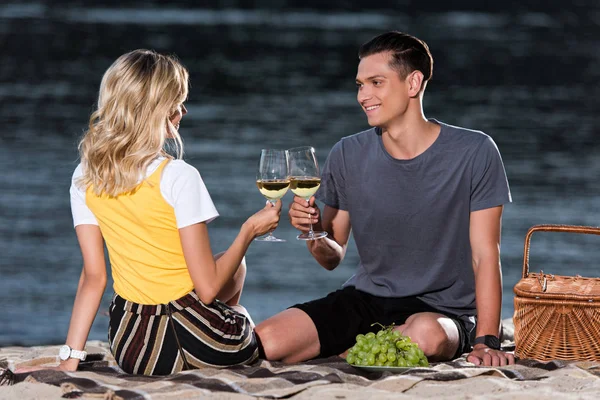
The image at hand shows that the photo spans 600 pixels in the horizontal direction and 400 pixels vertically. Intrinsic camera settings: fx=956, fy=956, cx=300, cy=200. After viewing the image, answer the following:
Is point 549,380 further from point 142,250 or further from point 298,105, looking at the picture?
point 298,105

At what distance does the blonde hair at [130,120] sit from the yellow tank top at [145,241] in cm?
5

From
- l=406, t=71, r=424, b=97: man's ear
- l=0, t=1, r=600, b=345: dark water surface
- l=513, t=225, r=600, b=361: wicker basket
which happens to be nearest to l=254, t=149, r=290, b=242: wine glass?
l=406, t=71, r=424, b=97: man's ear

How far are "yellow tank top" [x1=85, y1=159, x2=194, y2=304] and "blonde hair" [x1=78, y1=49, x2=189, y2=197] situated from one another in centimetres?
5

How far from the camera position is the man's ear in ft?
14.3

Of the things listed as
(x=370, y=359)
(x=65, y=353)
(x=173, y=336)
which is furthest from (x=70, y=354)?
(x=370, y=359)

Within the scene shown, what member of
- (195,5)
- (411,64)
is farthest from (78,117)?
(195,5)

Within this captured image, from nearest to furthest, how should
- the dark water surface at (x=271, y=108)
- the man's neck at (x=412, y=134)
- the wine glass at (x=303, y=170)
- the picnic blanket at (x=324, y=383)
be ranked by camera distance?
the picnic blanket at (x=324, y=383) < the wine glass at (x=303, y=170) < the man's neck at (x=412, y=134) < the dark water surface at (x=271, y=108)

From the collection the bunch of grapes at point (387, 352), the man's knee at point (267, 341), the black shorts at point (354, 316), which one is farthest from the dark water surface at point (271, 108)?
the bunch of grapes at point (387, 352)

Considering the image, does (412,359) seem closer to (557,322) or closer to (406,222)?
(557,322)

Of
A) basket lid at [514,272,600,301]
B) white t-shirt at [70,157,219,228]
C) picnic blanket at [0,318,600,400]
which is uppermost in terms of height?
white t-shirt at [70,157,219,228]

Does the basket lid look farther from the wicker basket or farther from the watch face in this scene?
the watch face

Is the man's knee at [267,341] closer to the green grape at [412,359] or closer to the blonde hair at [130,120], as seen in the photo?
the green grape at [412,359]

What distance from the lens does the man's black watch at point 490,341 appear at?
12.9ft

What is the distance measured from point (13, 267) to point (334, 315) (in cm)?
529
